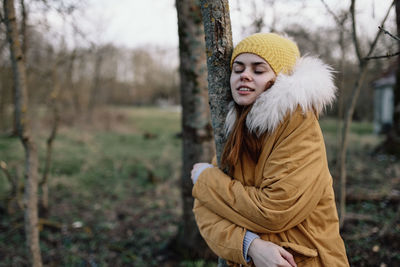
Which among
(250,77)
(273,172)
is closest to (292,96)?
(250,77)

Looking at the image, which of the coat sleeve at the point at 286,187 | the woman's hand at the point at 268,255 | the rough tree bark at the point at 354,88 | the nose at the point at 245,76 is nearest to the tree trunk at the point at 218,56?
the nose at the point at 245,76

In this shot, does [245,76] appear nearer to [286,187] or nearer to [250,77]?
[250,77]

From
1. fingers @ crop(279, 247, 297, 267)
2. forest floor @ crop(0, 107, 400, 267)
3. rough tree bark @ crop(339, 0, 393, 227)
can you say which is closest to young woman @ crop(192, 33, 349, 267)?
fingers @ crop(279, 247, 297, 267)

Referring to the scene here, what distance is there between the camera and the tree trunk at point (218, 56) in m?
1.42

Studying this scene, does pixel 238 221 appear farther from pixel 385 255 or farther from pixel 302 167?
pixel 385 255

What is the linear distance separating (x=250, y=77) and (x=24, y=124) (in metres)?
2.23

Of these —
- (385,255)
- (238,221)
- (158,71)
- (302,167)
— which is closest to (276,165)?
(302,167)

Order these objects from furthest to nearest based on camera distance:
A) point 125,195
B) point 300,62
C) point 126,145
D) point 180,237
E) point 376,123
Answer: point 376,123
point 126,145
point 125,195
point 180,237
point 300,62

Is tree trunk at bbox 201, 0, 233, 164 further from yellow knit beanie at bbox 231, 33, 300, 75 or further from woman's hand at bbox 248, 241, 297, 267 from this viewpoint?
woman's hand at bbox 248, 241, 297, 267

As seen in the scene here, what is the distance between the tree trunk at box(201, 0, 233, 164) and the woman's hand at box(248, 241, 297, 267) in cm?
54

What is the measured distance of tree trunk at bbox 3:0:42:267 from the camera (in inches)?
91.1

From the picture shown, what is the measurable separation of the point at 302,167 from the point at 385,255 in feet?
8.10

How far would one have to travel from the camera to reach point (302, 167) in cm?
128

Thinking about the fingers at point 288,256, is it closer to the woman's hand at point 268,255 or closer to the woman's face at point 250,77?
the woman's hand at point 268,255
